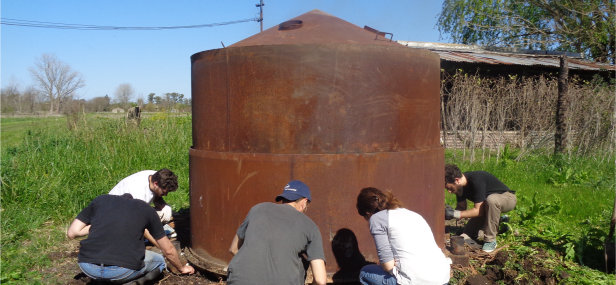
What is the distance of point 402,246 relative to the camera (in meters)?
3.01

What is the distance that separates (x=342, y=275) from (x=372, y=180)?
81cm

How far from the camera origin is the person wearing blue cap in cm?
254

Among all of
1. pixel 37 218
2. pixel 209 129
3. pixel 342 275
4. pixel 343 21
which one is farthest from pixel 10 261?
pixel 343 21

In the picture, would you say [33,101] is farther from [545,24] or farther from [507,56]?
[545,24]

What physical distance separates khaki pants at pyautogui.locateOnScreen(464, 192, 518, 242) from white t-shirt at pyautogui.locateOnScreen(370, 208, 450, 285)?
1832mm

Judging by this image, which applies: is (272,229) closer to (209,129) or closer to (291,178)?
(291,178)

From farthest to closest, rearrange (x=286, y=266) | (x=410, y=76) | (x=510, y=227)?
(x=510, y=227) < (x=410, y=76) < (x=286, y=266)

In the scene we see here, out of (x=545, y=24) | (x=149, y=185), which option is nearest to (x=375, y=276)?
(x=149, y=185)

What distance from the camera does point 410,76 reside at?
378 centimetres

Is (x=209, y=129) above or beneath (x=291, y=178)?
above

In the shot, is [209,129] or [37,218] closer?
[209,129]

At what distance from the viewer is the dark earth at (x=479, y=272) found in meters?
3.87

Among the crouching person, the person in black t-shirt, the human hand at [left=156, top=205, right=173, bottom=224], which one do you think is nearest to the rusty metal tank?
the crouching person

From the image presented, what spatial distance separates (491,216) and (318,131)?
244 centimetres
